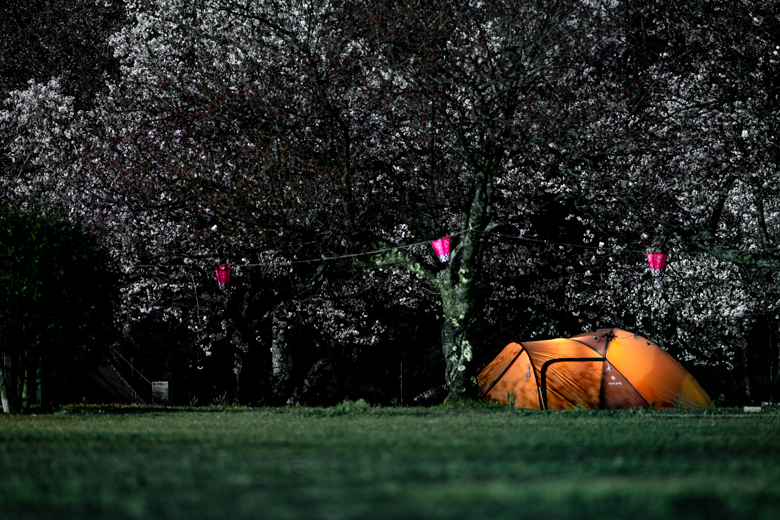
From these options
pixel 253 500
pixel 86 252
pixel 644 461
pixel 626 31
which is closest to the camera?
pixel 253 500

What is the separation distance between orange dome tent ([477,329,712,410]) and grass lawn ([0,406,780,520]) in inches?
498

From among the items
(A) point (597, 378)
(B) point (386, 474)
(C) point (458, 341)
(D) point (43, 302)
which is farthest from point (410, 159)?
(B) point (386, 474)

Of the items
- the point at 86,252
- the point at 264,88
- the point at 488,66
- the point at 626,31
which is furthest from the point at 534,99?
the point at 86,252

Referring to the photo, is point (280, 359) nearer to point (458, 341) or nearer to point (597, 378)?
point (458, 341)

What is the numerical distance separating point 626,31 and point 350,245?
9.93 m

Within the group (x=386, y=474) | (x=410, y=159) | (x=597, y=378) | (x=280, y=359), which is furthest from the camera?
(x=280, y=359)

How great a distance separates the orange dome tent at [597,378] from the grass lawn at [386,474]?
41.5 feet

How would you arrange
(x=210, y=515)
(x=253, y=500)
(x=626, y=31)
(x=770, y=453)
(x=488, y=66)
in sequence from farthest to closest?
(x=626, y=31)
(x=488, y=66)
(x=770, y=453)
(x=253, y=500)
(x=210, y=515)

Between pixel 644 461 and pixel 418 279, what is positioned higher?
pixel 418 279

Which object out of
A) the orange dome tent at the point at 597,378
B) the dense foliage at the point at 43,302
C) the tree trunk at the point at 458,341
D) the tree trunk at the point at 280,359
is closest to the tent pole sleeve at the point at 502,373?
the orange dome tent at the point at 597,378

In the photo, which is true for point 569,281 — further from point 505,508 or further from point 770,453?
point 505,508

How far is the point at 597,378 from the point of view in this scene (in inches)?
871

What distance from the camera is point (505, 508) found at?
159 inches

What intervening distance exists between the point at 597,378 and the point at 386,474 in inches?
704
